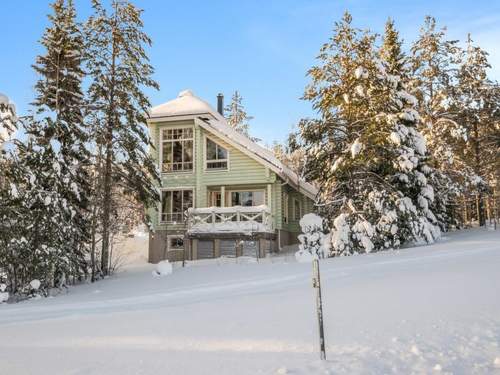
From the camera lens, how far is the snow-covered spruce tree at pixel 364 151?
15.8 metres

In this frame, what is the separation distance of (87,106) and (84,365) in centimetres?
1308

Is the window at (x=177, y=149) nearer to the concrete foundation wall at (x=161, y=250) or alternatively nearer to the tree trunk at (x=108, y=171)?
the concrete foundation wall at (x=161, y=250)

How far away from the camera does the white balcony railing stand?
21016mm

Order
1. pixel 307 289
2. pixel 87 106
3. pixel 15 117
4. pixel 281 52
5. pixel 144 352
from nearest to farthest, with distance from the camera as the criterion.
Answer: pixel 144 352 → pixel 307 289 → pixel 15 117 → pixel 281 52 → pixel 87 106

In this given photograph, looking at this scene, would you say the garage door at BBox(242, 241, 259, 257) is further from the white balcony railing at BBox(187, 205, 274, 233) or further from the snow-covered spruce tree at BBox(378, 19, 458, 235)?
the snow-covered spruce tree at BBox(378, 19, 458, 235)

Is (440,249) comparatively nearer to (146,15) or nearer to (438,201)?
(438,201)

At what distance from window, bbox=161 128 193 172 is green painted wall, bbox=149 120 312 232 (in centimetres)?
32

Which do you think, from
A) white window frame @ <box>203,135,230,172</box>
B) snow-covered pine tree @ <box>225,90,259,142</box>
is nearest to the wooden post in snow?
white window frame @ <box>203,135,230,172</box>

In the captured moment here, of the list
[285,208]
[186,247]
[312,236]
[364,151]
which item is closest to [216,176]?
[186,247]

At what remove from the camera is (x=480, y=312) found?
21.6 feet

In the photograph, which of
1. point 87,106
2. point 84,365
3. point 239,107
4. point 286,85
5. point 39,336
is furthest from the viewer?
point 239,107

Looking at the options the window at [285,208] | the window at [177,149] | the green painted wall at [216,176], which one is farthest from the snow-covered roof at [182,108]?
the window at [285,208]

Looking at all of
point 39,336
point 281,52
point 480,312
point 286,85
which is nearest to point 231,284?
point 39,336

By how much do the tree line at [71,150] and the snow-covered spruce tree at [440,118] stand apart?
44.5 ft
